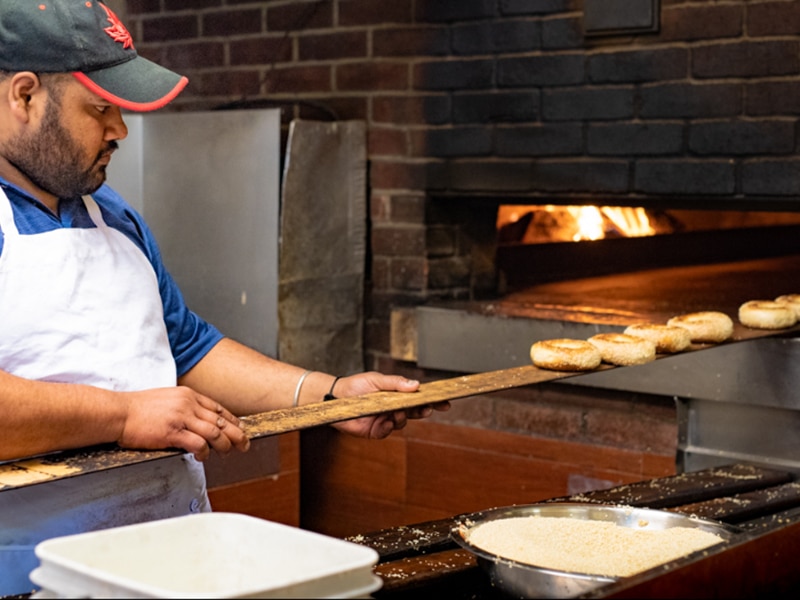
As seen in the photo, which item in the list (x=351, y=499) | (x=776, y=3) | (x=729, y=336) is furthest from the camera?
(x=351, y=499)

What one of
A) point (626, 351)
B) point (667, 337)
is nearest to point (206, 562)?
point (626, 351)

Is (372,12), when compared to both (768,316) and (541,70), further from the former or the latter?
(768,316)

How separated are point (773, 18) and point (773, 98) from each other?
20 centimetres

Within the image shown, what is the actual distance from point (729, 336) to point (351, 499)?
1.67 metres

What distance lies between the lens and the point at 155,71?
1983 millimetres

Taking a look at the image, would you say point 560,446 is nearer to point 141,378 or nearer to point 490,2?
point 490,2

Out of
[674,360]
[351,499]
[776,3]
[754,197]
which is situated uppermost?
[776,3]

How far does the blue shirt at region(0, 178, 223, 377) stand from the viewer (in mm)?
1946

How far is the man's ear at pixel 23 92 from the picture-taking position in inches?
73.9

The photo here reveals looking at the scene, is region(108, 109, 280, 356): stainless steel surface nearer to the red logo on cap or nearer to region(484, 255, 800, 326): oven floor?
region(484, 255, 800, 326): oven floor

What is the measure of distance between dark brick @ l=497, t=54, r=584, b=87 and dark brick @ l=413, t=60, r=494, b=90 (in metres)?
0.05

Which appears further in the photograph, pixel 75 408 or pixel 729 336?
pixel 729 336

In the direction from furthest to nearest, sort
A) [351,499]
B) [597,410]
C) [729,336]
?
1. [351,499]
2. [597,410]
3. [729,336]

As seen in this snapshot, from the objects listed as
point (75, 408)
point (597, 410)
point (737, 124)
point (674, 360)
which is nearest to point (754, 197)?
point (737, 124)
